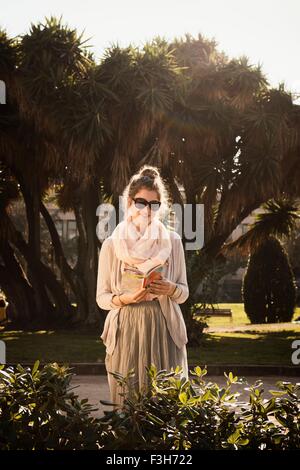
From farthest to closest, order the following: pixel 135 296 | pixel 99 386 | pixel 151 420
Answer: pixel 99 386, pixel 135 296, pixel 151 420

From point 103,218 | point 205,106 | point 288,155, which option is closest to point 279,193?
point 288,155

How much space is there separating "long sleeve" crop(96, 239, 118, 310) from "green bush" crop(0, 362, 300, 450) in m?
0.70

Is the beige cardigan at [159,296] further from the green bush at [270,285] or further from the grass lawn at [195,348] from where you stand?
the green bush at [270,285]

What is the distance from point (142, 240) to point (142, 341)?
531 mm

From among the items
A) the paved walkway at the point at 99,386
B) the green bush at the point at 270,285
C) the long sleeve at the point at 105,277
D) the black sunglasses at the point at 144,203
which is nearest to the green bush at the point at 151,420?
the long sleeve at the point at 105,277

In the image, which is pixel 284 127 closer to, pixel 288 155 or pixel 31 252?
pixel 288 155

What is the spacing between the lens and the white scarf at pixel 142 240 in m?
4.50

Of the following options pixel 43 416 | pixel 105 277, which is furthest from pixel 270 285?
pixel 43 416

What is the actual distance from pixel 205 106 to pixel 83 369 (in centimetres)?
925

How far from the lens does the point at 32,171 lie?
2120cm

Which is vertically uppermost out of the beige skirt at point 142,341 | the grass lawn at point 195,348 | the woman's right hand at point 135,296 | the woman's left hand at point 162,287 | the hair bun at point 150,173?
the hair bun at point 150,173

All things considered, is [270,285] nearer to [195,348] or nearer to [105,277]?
[195,348]

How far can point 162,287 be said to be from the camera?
4453 mm

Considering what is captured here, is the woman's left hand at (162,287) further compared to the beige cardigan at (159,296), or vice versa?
the beige cardigan at (159,296)
